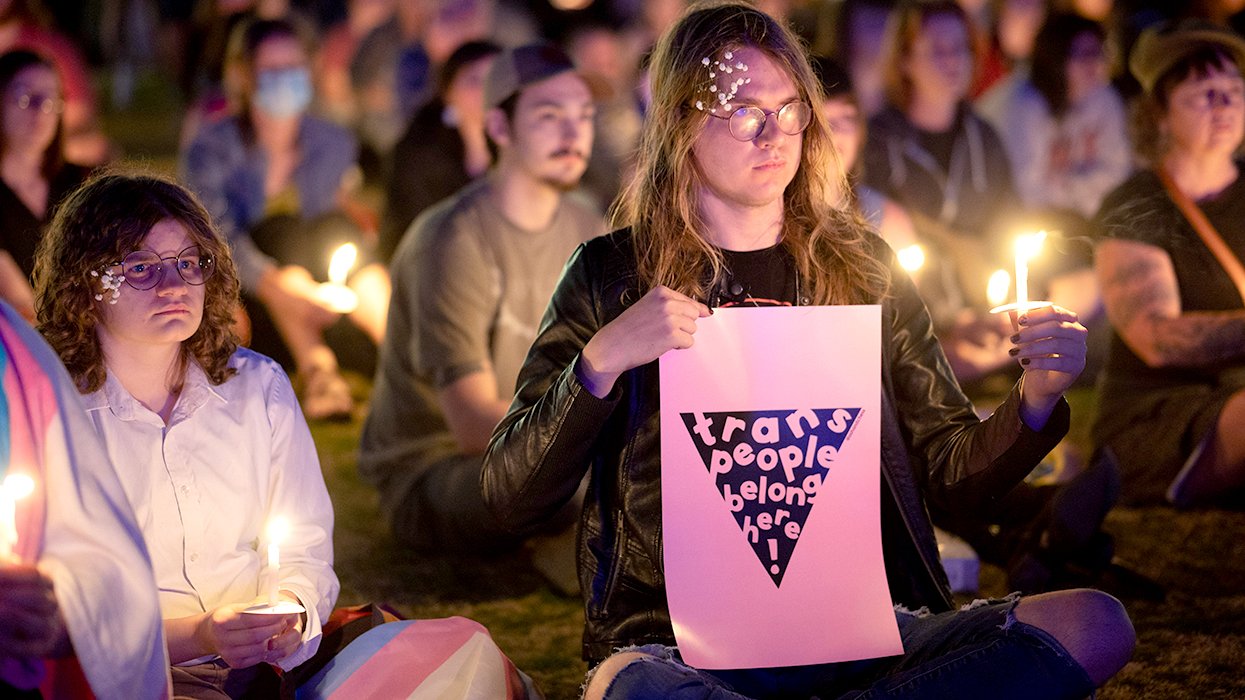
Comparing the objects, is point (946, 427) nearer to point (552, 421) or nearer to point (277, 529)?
point (552, 421)

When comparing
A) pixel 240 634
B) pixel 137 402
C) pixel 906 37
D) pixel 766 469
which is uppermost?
pixel 906 37

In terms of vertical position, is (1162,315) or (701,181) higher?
(701,181)

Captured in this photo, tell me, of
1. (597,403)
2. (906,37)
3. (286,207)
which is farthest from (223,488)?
(906,37)

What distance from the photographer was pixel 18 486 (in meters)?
2.19

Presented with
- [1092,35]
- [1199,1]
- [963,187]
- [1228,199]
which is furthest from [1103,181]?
[1228,199]

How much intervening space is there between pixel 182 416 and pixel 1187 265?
338 cm

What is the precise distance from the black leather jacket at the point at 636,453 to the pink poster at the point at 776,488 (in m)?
0.08

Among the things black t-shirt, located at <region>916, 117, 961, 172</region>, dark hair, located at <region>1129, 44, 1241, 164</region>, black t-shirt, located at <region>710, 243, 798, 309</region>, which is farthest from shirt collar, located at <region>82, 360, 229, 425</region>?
black t-shirt, located at <region>916, 117, 961, 172</region>

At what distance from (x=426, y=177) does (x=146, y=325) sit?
15.1 ft

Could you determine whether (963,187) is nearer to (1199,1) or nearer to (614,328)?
(1199,1)

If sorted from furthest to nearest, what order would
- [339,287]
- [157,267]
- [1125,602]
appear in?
1. [1125,602]
2. [339,287]
3. [157,267]

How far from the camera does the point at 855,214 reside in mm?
3141

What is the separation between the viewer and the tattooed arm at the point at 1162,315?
15.7 feet

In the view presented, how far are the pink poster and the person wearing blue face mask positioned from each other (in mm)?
4051
